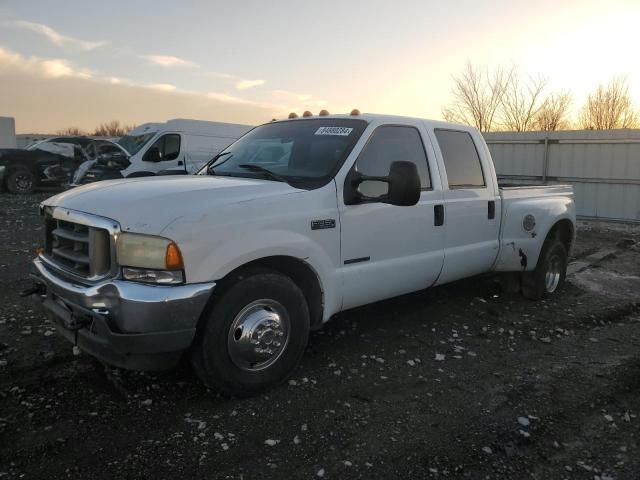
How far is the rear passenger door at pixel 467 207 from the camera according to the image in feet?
15.1

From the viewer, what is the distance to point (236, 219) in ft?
10.1

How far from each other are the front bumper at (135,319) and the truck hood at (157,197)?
0.35 metres

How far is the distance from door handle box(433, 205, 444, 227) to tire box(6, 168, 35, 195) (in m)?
14.8

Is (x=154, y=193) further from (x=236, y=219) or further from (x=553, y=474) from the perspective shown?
(x=553, y=474)

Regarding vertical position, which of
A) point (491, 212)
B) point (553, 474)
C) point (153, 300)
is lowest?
point (553, 474)

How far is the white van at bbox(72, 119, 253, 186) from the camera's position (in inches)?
502

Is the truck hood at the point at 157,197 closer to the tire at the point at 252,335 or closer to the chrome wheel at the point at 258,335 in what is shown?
the tire at the point at 252,335

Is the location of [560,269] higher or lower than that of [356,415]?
higher

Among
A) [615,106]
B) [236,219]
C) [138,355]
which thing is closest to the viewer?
[138,355]

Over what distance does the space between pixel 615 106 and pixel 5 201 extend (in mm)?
30957

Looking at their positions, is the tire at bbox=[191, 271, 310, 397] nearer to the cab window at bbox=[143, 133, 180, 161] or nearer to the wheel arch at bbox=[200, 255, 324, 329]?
the wheel arch at bbox=[200, 255, 324, 329]

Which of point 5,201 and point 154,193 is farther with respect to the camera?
point 5,201

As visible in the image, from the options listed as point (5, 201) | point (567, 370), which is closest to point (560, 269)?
point (567, 370)

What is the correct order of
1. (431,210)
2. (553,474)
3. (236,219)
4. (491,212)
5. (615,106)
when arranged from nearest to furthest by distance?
(553,474)
(236,219)
(431,210)
(491,212)
(615,106)
